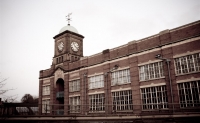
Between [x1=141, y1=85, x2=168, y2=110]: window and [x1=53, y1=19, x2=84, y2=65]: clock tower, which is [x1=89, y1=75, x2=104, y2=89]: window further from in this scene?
[x1=53, y1=19, x2=84, y2=65]: clock tower

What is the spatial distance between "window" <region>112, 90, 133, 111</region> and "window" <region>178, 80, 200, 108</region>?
640 cm

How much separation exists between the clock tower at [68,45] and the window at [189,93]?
74.6 feet

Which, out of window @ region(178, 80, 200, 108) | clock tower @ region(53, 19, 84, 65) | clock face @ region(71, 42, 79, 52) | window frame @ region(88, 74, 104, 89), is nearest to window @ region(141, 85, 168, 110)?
window @ region(178, 80, 200, 108)

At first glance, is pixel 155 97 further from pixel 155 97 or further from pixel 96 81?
pixel 96 81

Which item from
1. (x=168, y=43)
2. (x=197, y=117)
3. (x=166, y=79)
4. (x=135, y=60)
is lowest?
(x=197, y=117)

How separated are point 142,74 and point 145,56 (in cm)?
230

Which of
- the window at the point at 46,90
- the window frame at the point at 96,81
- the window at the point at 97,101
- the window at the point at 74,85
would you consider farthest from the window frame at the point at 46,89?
the window at the point at 97,101

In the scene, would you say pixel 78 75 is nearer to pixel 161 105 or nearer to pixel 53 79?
pixel 53 79

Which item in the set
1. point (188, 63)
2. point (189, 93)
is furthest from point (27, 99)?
point (188, 63)

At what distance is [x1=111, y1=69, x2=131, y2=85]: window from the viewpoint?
24.0 m

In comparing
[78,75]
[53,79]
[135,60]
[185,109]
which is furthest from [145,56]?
[53,79]

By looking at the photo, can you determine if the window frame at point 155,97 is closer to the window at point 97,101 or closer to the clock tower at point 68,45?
the window at point 97,101

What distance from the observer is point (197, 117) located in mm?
15633

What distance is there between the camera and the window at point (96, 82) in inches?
1075
